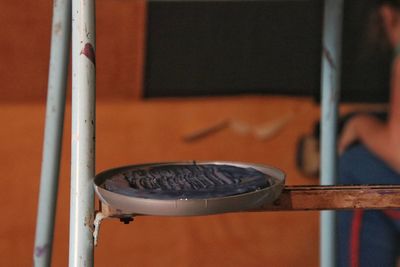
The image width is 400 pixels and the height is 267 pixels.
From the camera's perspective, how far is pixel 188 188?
51 cm

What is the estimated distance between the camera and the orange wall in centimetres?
153

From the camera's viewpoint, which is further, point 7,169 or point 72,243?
point 7,169

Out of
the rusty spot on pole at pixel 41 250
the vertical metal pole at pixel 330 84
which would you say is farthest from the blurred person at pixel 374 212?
the rusty spot on pole at pixel 41 250

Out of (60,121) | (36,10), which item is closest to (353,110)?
(36,10)

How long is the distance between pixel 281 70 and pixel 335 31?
3.12ft

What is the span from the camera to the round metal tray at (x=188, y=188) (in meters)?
0.47

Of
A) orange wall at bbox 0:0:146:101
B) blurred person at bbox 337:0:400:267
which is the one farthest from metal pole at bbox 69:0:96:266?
orange wall at bbox 0:0:146:101

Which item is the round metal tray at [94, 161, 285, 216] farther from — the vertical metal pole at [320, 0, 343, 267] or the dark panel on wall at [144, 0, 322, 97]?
the dark panel on wall at [144, 0, 322, 97]

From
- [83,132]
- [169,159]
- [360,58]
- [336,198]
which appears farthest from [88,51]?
[360,58]

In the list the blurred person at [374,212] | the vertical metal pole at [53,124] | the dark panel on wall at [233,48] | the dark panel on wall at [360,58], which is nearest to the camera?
the vertical metal pole at [53,124]

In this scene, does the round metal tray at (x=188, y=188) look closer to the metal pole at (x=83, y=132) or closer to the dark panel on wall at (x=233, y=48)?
the metal pole at (x=83, y=132)

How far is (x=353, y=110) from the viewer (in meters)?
1.75

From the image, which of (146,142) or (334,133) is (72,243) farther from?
(146,142)

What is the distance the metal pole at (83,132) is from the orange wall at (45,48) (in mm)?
1079
